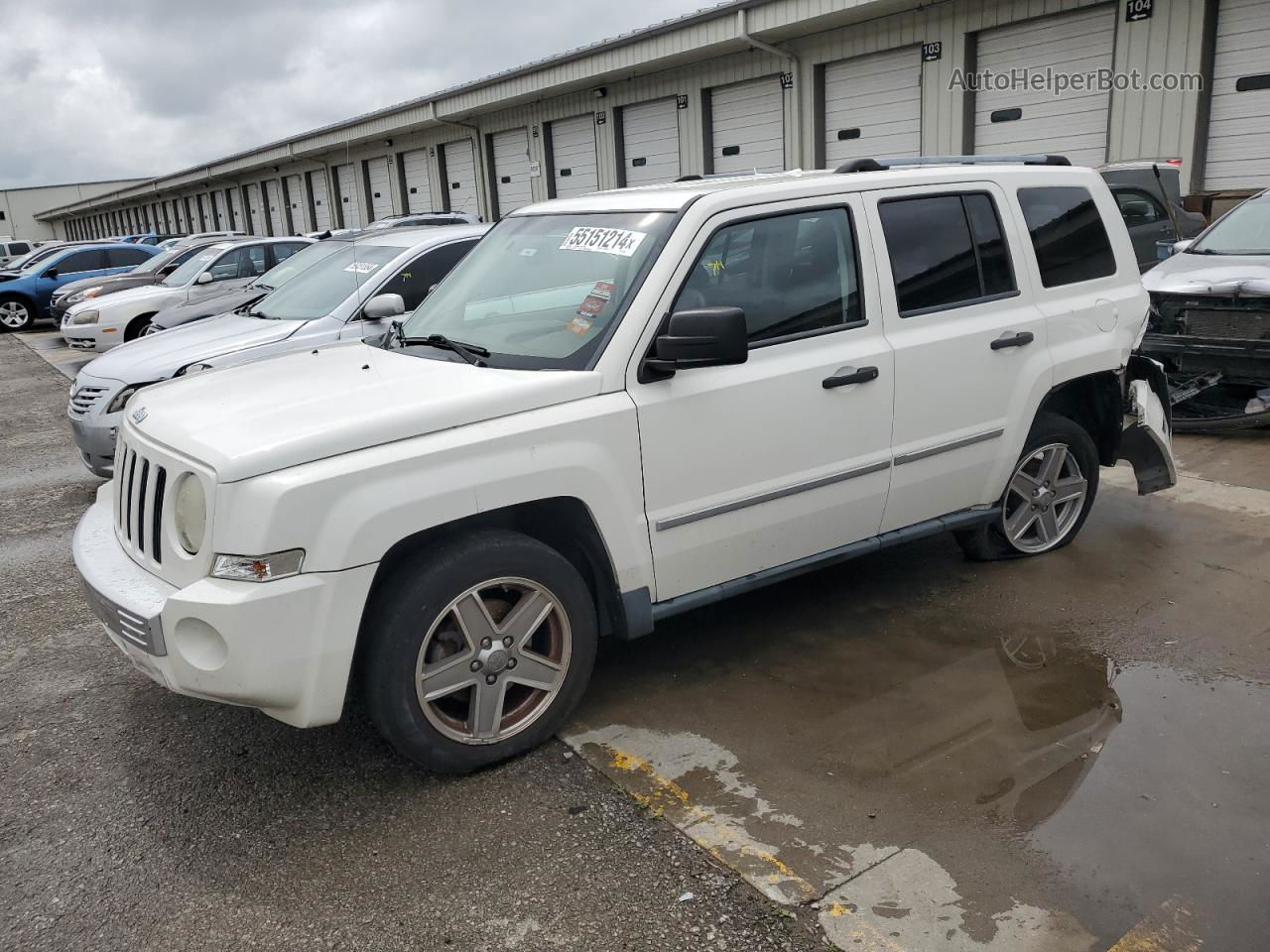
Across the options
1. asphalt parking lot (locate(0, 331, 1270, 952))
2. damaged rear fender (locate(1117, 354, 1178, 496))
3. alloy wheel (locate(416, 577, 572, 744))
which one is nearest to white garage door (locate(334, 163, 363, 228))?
asphalt parking lot (locate(0, 331, 1270, 952))

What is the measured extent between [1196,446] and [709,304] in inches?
→ 200

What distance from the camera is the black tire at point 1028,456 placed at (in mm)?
4914

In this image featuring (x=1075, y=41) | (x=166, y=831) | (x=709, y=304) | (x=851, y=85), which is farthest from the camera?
(x=851, y=85)

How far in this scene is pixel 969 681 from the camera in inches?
158

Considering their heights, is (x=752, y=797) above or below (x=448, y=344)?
below

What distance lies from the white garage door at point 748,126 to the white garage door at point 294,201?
22667 mm

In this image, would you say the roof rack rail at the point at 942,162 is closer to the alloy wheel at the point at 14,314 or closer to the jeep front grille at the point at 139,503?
the jeep front grille at the point at 139,503

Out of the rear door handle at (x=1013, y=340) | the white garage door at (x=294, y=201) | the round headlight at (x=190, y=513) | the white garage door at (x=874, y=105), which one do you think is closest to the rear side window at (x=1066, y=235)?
the rear door handle at (x=1013, y=340)

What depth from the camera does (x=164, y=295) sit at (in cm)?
1403

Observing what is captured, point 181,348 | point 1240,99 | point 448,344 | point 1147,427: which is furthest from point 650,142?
point 448,344

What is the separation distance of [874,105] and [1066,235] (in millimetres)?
12049

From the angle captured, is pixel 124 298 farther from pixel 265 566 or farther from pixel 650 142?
pixel 265 566

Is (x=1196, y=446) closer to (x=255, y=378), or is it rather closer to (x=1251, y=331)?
(x=1251, y=331)

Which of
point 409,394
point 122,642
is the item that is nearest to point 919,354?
point 409,394
